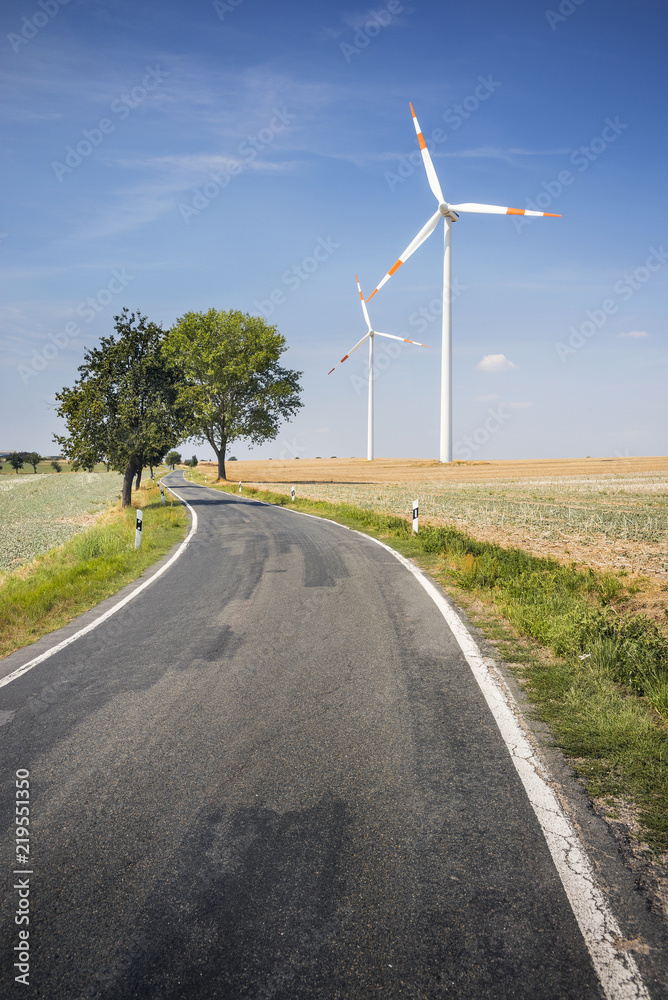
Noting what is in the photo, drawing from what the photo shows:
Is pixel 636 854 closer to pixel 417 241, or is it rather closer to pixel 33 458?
pixel 417 241

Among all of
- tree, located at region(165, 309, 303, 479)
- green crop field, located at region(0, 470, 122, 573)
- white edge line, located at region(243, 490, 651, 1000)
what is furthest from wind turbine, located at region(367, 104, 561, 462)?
white edge line, located at region(243, 490, 651, 1000)

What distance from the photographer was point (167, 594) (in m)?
9.66

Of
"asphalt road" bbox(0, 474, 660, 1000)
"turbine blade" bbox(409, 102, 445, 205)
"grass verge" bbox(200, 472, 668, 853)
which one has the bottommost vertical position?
"asphalt road" bbox(0, 474, 660, 1000)

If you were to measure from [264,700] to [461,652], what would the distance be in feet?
8.06

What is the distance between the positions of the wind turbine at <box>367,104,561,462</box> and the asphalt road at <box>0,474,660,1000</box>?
3609 cm

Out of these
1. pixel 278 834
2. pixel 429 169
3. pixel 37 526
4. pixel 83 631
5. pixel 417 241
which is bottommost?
pixel 37 526

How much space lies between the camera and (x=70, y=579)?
35.3 ft

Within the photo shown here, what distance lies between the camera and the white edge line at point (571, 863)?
7.43ft

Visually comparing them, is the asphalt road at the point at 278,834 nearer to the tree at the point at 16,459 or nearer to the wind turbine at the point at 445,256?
the wind turbine at the point at 445,256

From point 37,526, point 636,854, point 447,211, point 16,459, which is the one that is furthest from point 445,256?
point 16,459

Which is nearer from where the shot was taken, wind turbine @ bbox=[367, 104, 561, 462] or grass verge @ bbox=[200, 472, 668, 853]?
grass verge @ bbox=[200, 472, 668, 853]

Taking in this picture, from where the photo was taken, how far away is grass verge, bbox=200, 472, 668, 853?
12.1 ft

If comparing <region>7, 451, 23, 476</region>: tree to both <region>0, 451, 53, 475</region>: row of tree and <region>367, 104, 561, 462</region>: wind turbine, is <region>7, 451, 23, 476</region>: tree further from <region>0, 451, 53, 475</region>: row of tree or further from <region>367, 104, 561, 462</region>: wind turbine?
<region>367, 104, 561, 462</region>: wind turbine

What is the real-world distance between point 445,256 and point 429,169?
296 inches
